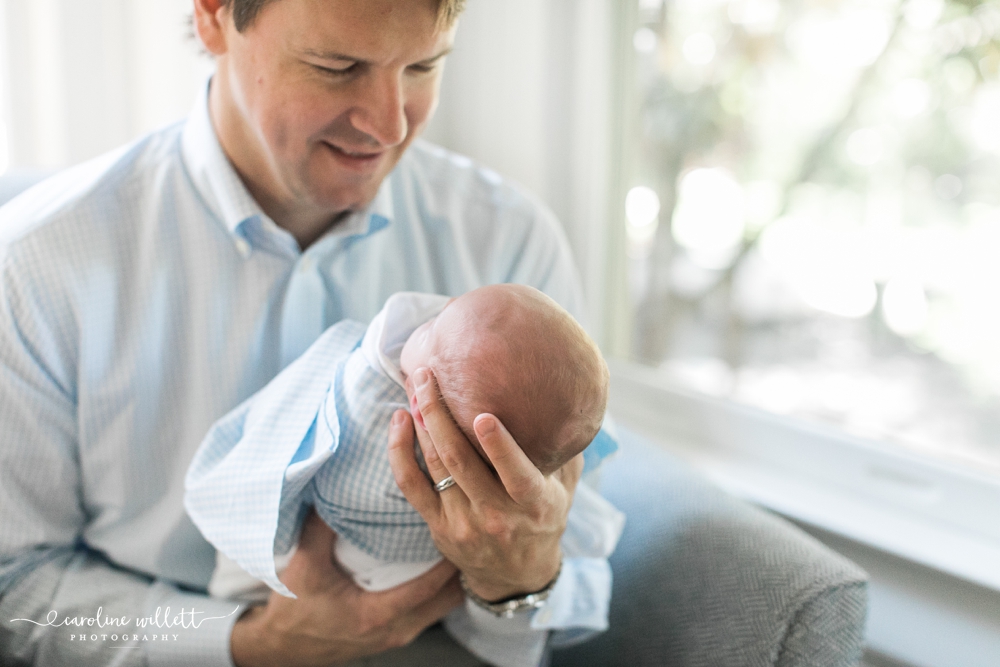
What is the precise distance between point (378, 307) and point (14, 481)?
58 centimetres

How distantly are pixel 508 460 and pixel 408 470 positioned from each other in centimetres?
15

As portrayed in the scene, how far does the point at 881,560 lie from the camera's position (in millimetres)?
1523

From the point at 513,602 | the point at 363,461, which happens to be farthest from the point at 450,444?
the point at 513,602

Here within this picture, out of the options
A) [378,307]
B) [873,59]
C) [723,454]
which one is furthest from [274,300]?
[873,59]

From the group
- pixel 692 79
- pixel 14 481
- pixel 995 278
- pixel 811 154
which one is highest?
pixel 692 79

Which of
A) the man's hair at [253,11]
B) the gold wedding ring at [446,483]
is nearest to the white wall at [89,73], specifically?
the man's hair at [253,11]

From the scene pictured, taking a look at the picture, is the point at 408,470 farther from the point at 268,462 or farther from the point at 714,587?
the point at 714,587

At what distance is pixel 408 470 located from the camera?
95 cm

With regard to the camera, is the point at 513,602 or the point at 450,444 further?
the point at 513,602

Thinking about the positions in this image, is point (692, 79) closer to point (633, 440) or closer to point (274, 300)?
point (633, 440)

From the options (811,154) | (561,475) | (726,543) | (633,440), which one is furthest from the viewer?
(811,154)

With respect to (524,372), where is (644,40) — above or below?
above

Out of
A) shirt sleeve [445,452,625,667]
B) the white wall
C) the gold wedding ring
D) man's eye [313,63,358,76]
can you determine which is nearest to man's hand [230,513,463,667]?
shirt sleeve [445,452,625,667]

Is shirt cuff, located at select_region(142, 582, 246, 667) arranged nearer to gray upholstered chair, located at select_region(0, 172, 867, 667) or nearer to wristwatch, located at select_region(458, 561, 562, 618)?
wristwatch, located at select_region(458, 561, 562, 618)
